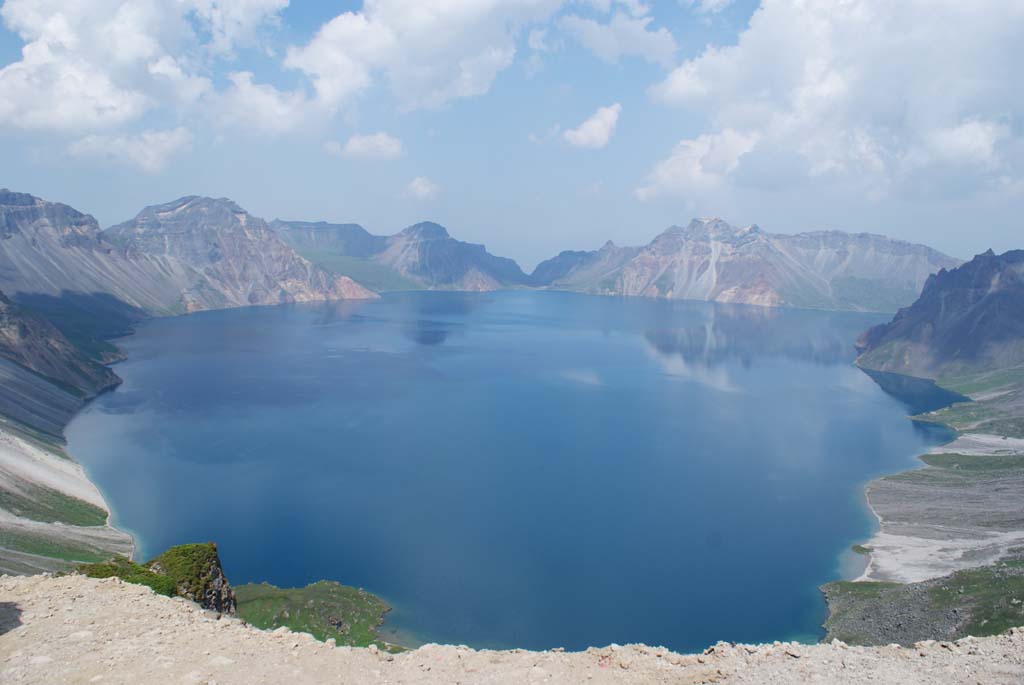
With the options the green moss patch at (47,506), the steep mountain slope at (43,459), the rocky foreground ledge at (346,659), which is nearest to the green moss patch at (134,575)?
the rocky foreground ledge at (346,659)

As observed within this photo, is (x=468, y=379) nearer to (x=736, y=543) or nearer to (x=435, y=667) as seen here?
(x=736, y=543)

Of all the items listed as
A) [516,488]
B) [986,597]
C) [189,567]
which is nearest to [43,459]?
[516,488]

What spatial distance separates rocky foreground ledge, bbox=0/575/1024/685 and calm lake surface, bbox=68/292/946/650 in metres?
30.4

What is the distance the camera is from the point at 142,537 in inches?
2584

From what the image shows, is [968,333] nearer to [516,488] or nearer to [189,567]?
[516,488]

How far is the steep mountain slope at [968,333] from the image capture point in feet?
555

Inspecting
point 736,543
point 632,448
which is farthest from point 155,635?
point 632,448

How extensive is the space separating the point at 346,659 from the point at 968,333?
7846 inches

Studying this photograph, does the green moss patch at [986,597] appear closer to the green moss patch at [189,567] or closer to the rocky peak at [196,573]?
the rocky peak at [196,573]

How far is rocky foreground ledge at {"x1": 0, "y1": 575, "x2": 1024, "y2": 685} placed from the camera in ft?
61.7

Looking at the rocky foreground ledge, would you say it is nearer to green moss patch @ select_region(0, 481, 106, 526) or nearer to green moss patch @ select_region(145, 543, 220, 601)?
green moss patch @ select_region(145, 543, 220, 601)

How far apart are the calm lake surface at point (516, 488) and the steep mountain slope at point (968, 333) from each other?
126 ft

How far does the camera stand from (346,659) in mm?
20516

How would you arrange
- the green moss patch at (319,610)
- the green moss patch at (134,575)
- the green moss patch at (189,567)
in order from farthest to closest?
the green moss patch at (319,610), the green moss patch at (189,567), the green moss patch at (134,575)
